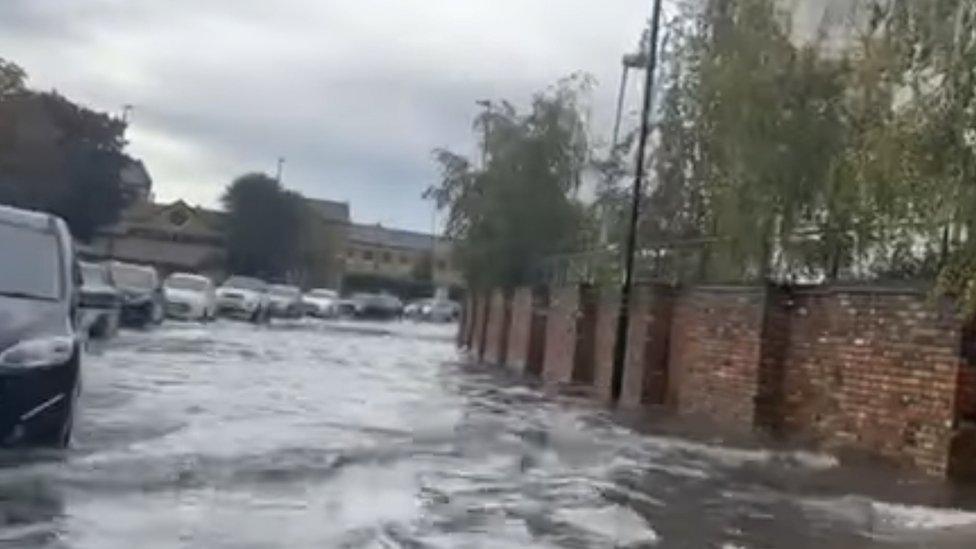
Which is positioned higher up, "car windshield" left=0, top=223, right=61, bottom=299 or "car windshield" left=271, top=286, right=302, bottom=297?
"car windshield" left=271, top=286, right=302, bottom=297

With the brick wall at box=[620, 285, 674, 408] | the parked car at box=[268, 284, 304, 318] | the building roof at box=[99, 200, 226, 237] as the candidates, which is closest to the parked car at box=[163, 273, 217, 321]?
the parked car at box=[268, 284, 304, 318]

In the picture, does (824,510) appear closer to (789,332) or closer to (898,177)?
(898,177)

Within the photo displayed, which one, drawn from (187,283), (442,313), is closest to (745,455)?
(187,283)

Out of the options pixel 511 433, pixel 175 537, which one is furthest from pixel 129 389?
pixel 175 537

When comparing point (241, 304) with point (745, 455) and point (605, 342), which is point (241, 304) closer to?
point (605, 342)

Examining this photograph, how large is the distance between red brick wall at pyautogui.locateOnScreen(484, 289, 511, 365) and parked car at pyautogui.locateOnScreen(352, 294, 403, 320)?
140 feet

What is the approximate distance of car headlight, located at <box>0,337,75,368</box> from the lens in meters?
10.3

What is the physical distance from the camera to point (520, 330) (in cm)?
3503

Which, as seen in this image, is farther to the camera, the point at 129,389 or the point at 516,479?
the point at 129,389

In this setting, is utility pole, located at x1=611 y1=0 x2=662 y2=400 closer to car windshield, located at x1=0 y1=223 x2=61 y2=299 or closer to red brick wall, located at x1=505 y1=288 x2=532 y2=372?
red brick wall, located at x1=505 y1=288 x2=532 y2=372

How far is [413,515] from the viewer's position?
9.66 m

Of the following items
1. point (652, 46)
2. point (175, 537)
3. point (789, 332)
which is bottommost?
point (175, 537)

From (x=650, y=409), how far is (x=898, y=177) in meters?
11.2

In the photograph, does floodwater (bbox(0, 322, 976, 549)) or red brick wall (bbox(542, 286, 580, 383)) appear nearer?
floodwater (bbox(0, 322, 976, 549))
